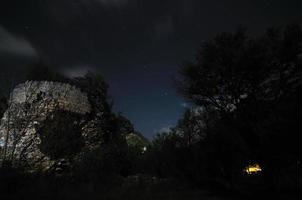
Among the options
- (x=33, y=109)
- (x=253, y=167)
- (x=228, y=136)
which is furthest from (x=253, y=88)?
(x=33, y=109)

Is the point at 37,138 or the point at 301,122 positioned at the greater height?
the point at 37,138

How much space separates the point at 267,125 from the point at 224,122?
2.74 metres

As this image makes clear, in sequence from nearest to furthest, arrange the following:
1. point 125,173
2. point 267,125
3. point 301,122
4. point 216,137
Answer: point 301,122 → point 267,125 → point 216,137 → point 125,173

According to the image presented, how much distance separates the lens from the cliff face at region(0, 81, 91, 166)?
62.1 feet

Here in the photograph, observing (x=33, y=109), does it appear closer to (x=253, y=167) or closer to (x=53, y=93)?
(x=53, y=93)

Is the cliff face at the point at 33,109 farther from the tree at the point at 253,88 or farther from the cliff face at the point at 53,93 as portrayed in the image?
the tree at the point at 253,88

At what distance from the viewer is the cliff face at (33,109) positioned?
746 inches

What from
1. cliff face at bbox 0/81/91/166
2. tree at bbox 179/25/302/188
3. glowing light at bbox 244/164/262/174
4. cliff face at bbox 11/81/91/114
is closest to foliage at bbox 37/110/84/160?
cliff face at bbox 0/81/91/166

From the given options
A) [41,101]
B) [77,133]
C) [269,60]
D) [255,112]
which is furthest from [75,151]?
[269,60]

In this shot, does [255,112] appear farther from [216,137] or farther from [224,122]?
[216,137]

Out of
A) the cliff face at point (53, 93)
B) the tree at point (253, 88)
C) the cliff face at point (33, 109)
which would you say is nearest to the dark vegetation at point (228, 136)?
the tree at point (253, 88)

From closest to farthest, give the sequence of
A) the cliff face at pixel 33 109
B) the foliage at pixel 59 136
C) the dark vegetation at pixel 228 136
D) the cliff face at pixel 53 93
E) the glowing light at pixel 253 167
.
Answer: the dark vegetation at pixel 228 136
the glowing light at pixel 253 167
the cliff face at pixel 33 109
the foliage at pixel 59 136
the cliff face at pixel 53 93

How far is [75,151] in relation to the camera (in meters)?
20.3

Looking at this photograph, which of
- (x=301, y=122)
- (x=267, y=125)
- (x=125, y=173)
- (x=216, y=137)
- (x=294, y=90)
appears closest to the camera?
(x=301, y=122)
